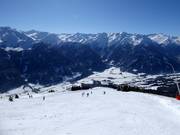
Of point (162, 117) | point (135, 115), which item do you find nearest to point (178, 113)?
point (162, 117)

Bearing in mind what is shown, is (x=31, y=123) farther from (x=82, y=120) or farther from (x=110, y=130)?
(x=110, y=130)

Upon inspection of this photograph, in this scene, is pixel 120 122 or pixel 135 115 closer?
pixel 120 122

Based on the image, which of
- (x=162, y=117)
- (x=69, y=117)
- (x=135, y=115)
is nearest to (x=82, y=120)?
(x=69, y=117)

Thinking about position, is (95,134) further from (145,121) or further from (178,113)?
(178,113)

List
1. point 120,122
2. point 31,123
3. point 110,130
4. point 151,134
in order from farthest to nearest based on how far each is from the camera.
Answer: point 31,123, point 120,122, point 110,130, point 151,134

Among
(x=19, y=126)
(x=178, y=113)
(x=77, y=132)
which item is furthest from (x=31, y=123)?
(x=178, y=113)

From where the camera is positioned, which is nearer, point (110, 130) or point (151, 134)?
point (151, 134)

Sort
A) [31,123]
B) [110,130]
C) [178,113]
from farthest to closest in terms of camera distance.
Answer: [178,113]
[31,123]
[110,130]

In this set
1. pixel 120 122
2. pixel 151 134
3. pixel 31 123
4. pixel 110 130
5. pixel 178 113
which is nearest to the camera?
pixel 151 134

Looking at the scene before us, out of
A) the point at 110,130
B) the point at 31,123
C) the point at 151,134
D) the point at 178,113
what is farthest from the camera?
the point at 178,113
